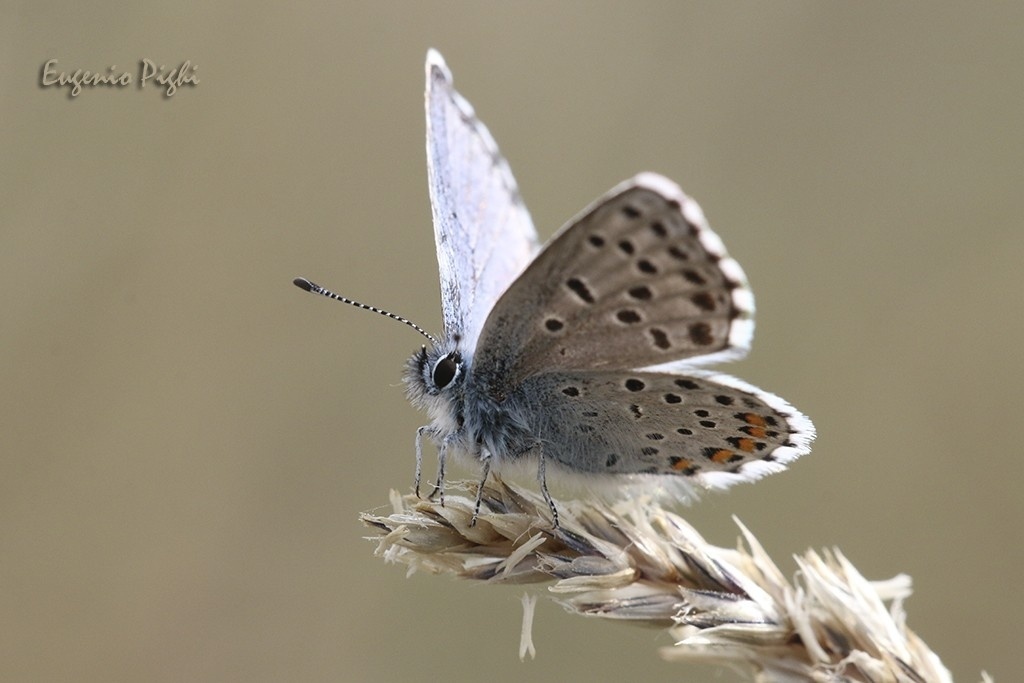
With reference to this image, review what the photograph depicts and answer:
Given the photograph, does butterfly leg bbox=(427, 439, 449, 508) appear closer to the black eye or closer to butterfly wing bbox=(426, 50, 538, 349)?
the black eye

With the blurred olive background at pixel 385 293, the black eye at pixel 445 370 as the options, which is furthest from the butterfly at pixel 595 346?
the blurred olive background at pixel 385 293

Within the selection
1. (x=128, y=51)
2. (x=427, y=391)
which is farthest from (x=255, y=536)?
(x=128, y=51)

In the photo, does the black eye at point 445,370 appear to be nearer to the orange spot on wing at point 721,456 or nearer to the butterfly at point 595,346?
the butterfly at point 595,346

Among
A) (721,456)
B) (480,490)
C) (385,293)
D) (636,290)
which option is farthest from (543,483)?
(385,293)

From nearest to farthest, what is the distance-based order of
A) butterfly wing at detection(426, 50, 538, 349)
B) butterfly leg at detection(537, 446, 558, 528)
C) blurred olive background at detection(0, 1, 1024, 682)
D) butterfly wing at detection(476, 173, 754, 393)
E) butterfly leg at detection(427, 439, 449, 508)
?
butterfly wing at detection(476, 173, 754, 393) → butterfly leg at detection(537, 446, 558, 528) → butterfly leg at detection(427, 439, 449, 508) → butterfly wing at detection(426, 50, 538, 349) → blurred olive background at detection(0, 1, 1024, 682)

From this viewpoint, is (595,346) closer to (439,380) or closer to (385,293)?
(439,380)

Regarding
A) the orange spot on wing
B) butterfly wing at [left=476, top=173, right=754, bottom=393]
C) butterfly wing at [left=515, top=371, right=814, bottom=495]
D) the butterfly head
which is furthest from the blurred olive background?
butterfly wing at [left=476, top=173, right=754, bottom=393]

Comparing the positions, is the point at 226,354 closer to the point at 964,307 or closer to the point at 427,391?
the point at 427,391
